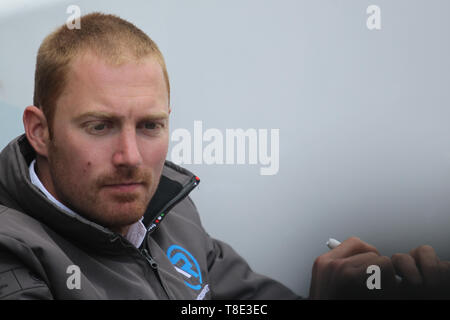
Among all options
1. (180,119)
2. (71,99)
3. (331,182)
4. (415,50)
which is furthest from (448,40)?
(71,99)

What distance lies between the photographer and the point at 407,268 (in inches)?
44.5

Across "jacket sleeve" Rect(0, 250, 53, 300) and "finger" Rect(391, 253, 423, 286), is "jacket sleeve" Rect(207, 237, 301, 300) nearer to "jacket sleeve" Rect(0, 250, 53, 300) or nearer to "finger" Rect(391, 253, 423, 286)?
"finger" Rect(391, 253, 423, 286)

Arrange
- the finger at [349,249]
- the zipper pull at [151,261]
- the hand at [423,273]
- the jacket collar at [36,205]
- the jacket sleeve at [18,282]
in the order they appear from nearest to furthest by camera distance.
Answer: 1. the jacket sleeve at [18,282]
2. the jacket collar at [36,205]
3. the zipper pull at [151,261]
4. the hand at [423,273]
5. the finger at [349,249]

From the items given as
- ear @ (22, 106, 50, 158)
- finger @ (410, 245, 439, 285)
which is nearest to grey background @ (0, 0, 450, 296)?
finger @ (410, 245, 439, 285)

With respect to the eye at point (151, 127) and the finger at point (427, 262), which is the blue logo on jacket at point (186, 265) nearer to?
the eye at point (151, 127)

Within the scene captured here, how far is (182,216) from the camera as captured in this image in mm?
1226

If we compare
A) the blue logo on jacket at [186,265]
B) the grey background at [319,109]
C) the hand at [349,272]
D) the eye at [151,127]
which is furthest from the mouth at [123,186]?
the hand at [349,272]

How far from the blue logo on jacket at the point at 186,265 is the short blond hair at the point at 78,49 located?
41 centimetres

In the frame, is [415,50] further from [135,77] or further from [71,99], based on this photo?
[71,99]

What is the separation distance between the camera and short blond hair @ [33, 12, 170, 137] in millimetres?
876

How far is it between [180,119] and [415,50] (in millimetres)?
614

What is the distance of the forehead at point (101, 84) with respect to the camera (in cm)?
86

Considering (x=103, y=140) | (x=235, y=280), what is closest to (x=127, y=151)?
(x=103, y=140)

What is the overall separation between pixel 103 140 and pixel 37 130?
0.15 m
